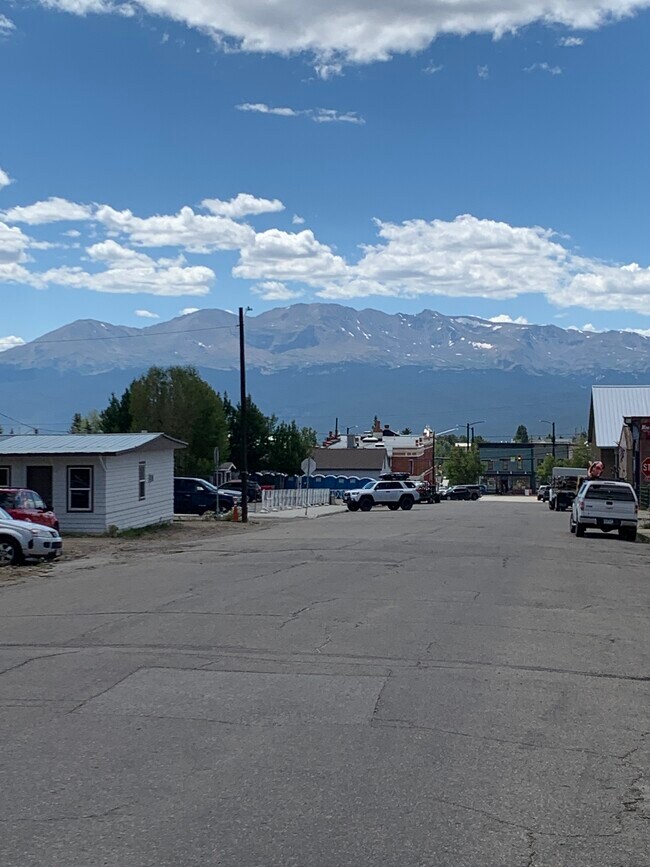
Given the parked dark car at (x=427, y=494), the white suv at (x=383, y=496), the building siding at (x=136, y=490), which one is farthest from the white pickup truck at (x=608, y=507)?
the parked dark car at (x=427, y=494)

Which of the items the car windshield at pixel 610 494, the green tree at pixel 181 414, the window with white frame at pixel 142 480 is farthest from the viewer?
the green tree at pixel 181 414

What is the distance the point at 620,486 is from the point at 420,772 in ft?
89.6

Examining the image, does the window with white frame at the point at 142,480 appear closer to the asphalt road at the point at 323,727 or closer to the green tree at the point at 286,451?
the asphalt road at the point at 323,727

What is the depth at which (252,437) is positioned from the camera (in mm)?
80125

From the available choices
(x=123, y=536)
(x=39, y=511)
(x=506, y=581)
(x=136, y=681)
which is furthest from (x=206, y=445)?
(x=136, y=681)

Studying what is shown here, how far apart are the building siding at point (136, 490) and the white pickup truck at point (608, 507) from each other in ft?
46.7

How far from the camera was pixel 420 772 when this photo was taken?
21.8 feet

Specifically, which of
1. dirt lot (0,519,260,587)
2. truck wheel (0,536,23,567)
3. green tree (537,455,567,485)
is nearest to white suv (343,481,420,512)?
dirt lot (0,519,260,587)

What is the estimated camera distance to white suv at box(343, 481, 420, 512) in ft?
184

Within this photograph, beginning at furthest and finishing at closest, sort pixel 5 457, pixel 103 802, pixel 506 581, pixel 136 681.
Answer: pixel 5 457 → pixel 506 581 → pixel 136 681 → pixel 103 802

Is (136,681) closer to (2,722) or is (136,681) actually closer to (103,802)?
(2,722)

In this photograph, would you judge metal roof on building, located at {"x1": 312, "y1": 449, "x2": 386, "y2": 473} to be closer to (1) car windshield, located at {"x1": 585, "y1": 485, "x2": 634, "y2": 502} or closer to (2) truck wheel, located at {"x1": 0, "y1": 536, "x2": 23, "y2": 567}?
(1) car windshield, located at {"x1": 585, "y1": 485, "x2": 634, "y2": 502}

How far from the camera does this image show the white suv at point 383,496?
55.9 metres

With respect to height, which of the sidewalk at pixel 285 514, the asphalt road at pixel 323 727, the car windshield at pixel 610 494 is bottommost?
the sidewalk at pixel 285 514
